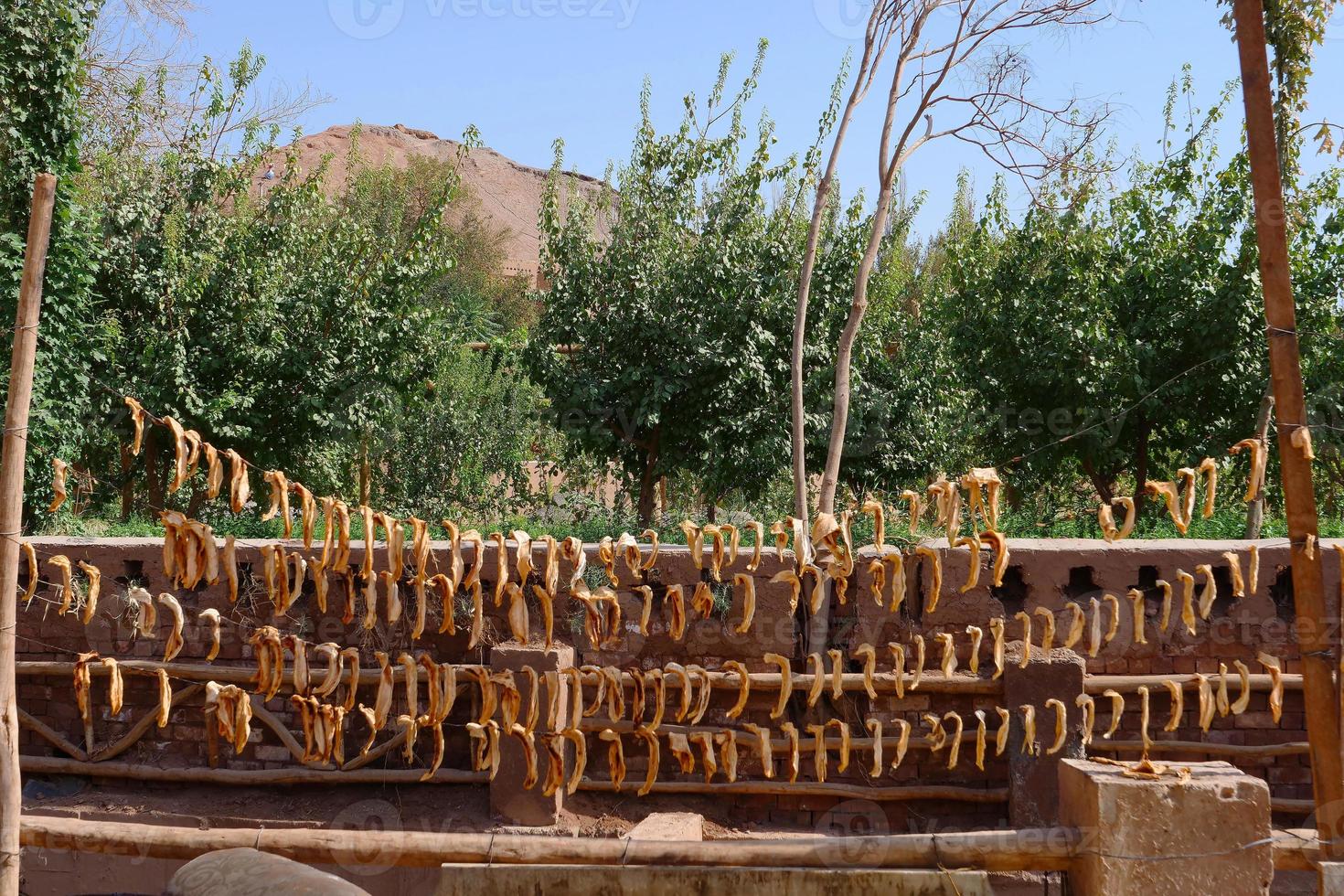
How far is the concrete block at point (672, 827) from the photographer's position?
5.64 metres

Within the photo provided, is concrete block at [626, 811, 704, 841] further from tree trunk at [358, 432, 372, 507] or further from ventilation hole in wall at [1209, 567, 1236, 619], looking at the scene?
tree trunk at [358, 432, 372, 507]

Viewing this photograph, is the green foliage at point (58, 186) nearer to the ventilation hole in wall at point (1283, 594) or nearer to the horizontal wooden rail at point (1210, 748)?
the horizontal wooden rail at point (1210, 748)

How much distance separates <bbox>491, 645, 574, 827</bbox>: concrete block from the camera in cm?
629

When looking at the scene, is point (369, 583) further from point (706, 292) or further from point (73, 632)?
point (706, 292)

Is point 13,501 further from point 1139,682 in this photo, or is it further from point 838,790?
point 1139,682

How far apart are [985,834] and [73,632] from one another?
597 centimetres

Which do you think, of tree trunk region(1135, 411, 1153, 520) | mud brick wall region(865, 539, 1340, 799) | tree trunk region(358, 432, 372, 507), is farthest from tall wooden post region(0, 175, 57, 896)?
tree trunk region(358, 432, 372, 507)

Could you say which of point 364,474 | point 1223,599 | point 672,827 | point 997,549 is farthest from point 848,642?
point 364,474

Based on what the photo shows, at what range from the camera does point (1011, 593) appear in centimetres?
664

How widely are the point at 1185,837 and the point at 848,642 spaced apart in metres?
3.17

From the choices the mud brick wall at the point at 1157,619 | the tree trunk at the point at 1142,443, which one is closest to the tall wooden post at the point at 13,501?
the mud brick wall at the point at 1157,619

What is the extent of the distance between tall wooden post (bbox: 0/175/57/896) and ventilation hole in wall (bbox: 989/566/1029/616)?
509 cm

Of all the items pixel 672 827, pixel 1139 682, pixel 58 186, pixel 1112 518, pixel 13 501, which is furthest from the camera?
pixel 58 186

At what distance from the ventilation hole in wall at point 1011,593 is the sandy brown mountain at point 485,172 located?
118 feet
